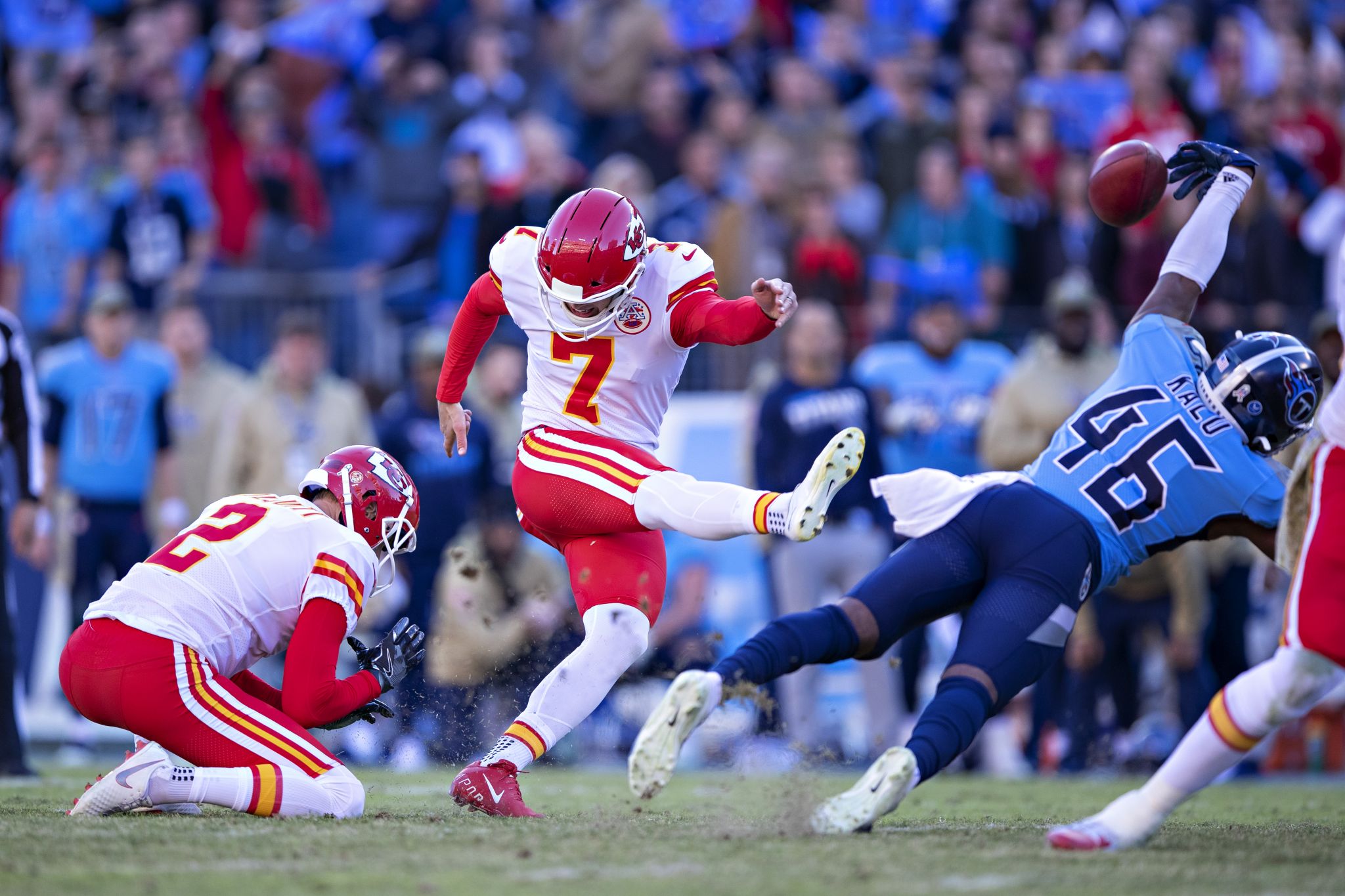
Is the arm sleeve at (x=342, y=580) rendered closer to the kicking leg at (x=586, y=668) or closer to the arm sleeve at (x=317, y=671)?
the arm sleeve at (x=317, y=671)

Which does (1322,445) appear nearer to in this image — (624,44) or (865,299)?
(865,299)

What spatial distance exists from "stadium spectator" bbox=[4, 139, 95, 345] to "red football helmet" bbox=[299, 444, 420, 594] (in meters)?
6.40

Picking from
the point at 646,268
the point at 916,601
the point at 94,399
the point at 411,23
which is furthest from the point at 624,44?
the point at 916,601

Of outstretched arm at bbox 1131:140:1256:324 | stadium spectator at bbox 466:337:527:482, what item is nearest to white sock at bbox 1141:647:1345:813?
outstretched arm at bbox 1131:140:1256:324

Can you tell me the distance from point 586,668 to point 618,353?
1039 millimetres

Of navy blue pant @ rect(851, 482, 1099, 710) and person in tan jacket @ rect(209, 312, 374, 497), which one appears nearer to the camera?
navy blue pant @ rect(851, 482, 1099, 710)

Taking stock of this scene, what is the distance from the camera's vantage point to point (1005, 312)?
11.2m

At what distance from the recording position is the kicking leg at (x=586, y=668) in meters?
5.36

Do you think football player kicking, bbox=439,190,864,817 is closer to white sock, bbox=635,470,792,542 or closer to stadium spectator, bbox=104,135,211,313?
white sock, bbox=635,470,792,542

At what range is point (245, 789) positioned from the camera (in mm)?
5117

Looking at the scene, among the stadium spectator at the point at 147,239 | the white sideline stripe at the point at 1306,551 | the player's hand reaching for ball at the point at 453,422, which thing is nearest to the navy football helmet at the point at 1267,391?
the white sideline stripe at the point at 1306,551

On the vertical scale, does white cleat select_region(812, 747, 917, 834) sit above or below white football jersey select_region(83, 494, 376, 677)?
below

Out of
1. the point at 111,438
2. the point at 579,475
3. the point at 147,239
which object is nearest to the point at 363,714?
the point at 579,475

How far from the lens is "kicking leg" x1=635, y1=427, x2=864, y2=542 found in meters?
4.93
